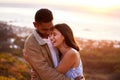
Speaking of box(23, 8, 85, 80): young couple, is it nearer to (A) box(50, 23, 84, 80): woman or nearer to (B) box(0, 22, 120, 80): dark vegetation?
(A) box(50, 23, 84, 80): woman

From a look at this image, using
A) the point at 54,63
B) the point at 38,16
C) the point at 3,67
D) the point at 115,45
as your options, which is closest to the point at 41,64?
the point at 54,63

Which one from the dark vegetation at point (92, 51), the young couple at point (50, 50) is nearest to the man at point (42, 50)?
the young couple at point (50, 50)

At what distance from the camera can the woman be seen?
2.97 metres

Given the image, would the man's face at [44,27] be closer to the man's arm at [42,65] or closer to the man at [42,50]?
the man at [42,50]

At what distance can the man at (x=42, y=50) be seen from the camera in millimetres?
2941

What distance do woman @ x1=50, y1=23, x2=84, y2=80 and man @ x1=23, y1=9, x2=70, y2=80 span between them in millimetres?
48

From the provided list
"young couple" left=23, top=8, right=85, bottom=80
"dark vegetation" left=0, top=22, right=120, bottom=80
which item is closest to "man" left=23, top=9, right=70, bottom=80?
"young couple" left=23, top=8, right=85, bottom=80

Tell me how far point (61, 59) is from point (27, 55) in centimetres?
26

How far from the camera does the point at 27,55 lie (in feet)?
9.86

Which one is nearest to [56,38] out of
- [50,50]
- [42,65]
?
[50,50]

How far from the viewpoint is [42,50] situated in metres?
2.97

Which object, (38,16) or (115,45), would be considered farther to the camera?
(115,45)

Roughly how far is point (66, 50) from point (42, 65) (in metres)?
0.21

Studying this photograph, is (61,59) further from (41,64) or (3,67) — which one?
(3,67)
